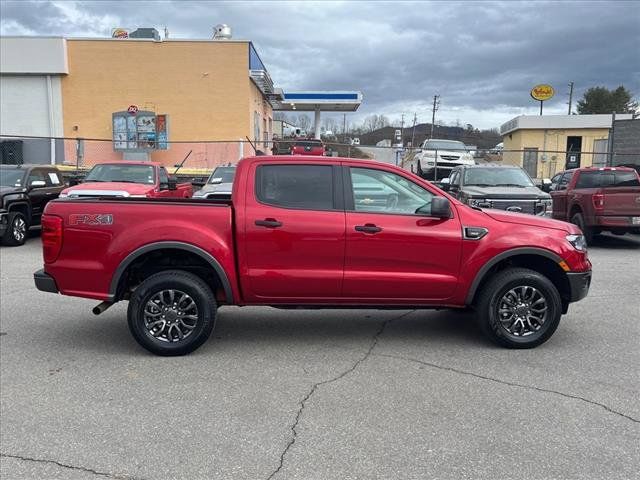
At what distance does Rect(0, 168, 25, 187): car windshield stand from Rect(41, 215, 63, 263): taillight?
8197mm

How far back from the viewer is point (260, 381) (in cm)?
460

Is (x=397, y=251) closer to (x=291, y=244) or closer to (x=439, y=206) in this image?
(x=439, y=206)

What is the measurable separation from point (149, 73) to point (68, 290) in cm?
2174

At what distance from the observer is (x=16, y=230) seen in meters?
11.8

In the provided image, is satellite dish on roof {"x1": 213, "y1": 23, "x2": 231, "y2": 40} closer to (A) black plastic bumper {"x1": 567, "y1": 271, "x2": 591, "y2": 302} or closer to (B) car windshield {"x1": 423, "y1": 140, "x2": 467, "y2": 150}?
(B) car windshield {"x1": 423, "y1": 140, "x2": 467, "y2": 150}

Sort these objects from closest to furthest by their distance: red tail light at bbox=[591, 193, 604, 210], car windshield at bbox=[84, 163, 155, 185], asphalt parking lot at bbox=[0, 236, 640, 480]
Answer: asphalt parking lot at bbox=[0, 236, 640, 480]
red tail light at bbox=[591, 193, 604, 210]
car windshield at bbox=[84, 163, 155, 185]

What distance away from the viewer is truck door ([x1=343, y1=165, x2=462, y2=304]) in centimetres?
512

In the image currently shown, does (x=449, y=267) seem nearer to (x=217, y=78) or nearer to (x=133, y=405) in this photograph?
(x=133, y=405)

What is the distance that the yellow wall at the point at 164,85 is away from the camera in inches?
968

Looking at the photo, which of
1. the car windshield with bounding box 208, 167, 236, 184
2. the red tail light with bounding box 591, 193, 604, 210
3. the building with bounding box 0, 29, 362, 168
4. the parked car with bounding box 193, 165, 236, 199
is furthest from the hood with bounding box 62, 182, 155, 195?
the building with bounding box 0, 29, 362, 168

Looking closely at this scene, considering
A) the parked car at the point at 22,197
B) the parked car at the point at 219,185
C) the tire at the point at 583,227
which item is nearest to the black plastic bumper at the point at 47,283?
the parked car at the point at 219,185

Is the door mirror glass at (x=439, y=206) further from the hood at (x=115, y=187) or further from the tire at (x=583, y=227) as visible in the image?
the tire at (x=583, y=227)

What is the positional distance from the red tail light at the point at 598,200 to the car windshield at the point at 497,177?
4.95 ft

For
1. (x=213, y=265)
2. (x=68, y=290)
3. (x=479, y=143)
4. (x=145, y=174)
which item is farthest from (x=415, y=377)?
(x=479, y=143)
